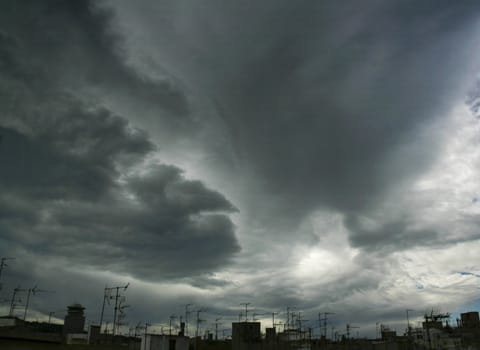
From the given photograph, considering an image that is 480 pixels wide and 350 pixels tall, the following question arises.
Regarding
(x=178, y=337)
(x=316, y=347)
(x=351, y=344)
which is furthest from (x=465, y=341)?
(x=178, y=337)

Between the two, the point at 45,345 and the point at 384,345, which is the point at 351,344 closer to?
the point at 384,345

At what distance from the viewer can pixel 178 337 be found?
350 feet

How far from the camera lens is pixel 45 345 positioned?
41500 millimetres

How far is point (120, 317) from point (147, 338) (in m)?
39.2

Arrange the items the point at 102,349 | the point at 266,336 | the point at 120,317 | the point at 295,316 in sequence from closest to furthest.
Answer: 1. the point at 102,349
2. the point at 120,317
3. the point at 266,336
4. the point at 295,316

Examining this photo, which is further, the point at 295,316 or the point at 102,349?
the point at 295,316

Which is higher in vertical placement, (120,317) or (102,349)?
(120,317)

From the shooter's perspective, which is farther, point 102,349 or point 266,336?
point 266,336

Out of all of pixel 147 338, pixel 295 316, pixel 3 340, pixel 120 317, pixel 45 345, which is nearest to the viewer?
pixel 3 340

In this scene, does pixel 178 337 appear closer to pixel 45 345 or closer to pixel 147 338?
pixel 147 338

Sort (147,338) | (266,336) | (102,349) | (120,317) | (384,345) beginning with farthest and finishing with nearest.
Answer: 1. (266,336)
2. (384,345)
3. (120,317)
4. (147,338)
5. (102,349)

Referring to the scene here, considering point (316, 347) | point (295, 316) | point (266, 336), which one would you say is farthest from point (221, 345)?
point (295, 316)

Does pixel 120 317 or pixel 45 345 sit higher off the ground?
pixel 120 317

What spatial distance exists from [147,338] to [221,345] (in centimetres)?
5620
